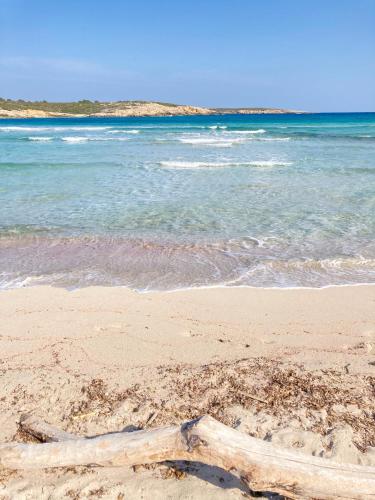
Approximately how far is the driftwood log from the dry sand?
167 mm

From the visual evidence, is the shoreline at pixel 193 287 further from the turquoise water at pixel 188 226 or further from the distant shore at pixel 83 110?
the distant shore at pixel 83 110

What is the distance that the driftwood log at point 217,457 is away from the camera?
259cm

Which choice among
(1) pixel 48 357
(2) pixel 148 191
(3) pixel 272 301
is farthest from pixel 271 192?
(1) pixel 48 357

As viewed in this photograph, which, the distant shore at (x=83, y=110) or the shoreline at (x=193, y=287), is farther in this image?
the distant shore at (x=83, y=110)

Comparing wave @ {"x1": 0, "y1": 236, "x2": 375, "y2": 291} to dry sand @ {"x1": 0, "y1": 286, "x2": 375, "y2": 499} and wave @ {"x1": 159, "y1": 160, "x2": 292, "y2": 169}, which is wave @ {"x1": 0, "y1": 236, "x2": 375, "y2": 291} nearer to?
dry sand @ {"x1": 0, "y1": 286, "x2": 375, "y2": 499}

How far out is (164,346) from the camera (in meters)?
4.95

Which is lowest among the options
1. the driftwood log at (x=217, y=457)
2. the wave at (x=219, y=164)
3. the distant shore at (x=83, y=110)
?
the driftwood log at (x=217, y=457)

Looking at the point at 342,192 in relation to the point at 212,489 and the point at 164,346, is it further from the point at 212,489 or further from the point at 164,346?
the point at 212,489

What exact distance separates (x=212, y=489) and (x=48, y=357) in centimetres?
249

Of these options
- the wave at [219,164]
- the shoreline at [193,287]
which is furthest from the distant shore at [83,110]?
the shoreline at [193,287]

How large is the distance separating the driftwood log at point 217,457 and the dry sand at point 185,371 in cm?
17

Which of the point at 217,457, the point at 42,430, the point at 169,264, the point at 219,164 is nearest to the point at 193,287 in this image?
the point at 169,264

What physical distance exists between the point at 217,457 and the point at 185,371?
5.46 feet

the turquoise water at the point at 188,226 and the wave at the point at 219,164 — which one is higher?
the wave at the point at 219,164
